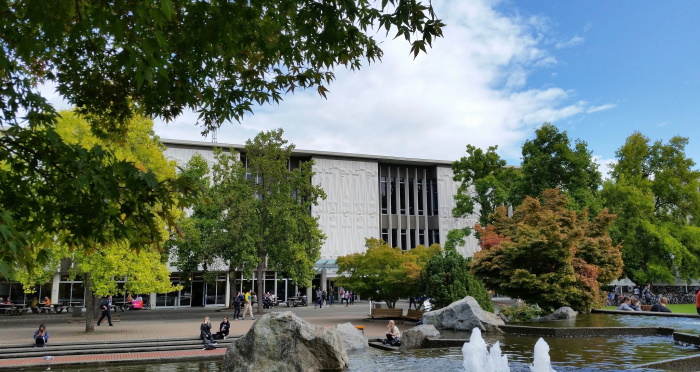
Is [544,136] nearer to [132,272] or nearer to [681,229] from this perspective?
[681,229]

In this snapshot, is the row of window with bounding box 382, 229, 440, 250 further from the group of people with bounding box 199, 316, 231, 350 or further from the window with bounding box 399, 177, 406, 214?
the group of people with bounding box 199, 316, 231, 350

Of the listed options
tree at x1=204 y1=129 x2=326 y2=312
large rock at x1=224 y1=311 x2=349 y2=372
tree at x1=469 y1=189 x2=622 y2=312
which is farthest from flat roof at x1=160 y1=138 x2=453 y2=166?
large rock at x1=224 y1=311 x2=349 y2=372

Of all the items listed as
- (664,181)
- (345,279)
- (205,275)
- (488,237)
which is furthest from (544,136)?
(205,275)

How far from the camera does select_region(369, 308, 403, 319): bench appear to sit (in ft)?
96.0

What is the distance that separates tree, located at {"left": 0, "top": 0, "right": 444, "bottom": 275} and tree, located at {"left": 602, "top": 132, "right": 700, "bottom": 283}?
38617 millimetres

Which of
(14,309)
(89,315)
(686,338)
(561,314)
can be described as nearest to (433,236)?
(561,314)

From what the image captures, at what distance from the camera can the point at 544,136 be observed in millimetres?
41344

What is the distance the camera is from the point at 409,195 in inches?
2234

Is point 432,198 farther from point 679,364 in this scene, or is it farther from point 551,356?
point 679,364

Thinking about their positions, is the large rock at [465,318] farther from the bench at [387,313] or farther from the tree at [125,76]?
the tree at [125,76]

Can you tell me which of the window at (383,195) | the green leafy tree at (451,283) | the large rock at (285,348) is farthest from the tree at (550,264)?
the window at (383,195)

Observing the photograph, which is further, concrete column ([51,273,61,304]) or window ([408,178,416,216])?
window ([408,178,416,216])

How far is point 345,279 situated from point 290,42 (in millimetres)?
24815

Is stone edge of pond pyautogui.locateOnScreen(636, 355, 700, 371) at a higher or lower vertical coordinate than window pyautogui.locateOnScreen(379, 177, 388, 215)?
lower
